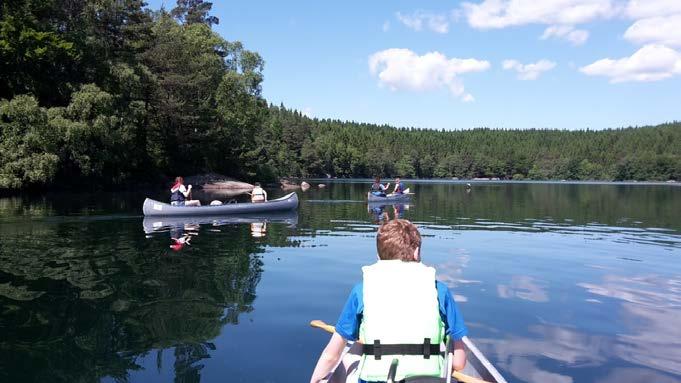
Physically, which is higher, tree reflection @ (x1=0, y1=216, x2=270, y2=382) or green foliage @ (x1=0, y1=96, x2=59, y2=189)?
green foliage @ (x1=0, y1=96, x2=59, y2=189)

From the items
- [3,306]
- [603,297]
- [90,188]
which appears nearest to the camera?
[3,306]

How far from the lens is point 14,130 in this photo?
95.7ft

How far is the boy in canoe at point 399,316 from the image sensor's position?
3541mm

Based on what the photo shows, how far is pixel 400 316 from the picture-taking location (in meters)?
3.54

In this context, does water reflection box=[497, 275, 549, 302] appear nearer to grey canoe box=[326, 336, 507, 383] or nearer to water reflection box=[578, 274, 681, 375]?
water reflection box=[578, 274, 681, 375]

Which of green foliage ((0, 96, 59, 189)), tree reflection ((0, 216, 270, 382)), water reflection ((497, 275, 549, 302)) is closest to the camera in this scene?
tree reflection ((0, 216, 270, 382))

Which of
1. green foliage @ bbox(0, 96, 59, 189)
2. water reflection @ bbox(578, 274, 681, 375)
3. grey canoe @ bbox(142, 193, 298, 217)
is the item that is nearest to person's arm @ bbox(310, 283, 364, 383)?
water reflection @ bbox(578, 274, 681, 375)

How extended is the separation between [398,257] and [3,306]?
24.1 ft

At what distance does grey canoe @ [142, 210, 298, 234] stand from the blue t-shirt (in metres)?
15.6

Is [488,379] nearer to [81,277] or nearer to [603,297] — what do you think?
Answer: [603,297]

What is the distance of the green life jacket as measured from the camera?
354cm

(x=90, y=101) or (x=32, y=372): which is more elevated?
(x=90, y=101)

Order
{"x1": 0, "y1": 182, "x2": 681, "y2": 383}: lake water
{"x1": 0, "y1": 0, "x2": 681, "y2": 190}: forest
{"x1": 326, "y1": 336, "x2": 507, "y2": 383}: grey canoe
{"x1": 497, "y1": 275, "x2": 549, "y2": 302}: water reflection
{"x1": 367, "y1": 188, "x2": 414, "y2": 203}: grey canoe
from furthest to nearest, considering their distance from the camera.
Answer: {"x1": 367, "y1": 188, "x2": 414, "y2": 203}: grey canoe → {"x1": 0, "y1": 0, "x2": 681, "y2": 190}: forest → {"x1": 497, "y1": 275, "x2": 549, "y2": 302}: water reflection → {"x1": 0, "y1": 182, "x2": 681, "y2": 383}: lake water → {"x1": 326, "y1": 336, "x2": 507, "y2": 383}: grey canoe

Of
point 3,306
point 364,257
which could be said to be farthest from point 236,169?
point 3,306
